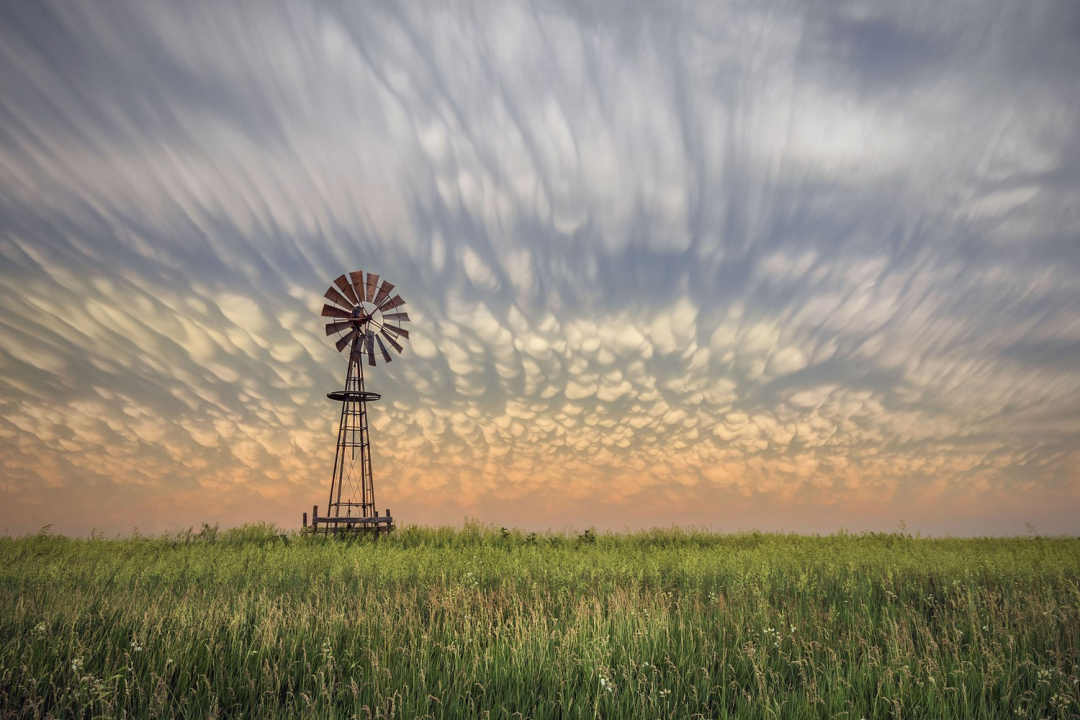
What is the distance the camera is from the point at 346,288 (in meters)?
36.5

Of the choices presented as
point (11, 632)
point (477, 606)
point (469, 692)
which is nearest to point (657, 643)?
point (469, 692)

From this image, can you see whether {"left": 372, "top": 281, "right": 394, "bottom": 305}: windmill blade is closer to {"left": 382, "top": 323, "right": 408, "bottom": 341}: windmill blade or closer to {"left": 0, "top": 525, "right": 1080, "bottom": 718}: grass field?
{"left": 382, "top": 323, "right": 408, "bottom": 341}: windmill blade

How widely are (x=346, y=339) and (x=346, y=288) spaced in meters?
2.89

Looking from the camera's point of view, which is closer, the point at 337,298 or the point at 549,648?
the point at 549,648

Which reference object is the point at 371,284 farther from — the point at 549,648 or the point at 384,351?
the point at 549,648

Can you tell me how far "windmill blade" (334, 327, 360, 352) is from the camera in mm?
36084

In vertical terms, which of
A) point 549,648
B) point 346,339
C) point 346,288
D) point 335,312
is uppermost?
point 346,288

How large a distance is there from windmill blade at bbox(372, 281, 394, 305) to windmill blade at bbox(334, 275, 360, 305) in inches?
42.3

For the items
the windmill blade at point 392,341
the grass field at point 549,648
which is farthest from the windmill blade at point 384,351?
the grass field at point 549,648

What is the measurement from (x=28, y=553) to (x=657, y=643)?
81.1 feet

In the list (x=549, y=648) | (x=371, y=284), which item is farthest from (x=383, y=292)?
(x=549, y=648)

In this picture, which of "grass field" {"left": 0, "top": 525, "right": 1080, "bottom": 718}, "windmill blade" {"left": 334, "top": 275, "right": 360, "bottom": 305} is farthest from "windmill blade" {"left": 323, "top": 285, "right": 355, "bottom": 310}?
"grass field" {"left": 0, "top": 525, "right": 1080, "bottom": 718}

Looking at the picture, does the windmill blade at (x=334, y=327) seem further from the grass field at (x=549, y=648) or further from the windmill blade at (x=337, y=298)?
the grass field at (x=549, y=648)

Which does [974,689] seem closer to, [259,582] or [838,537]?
[259,582]
